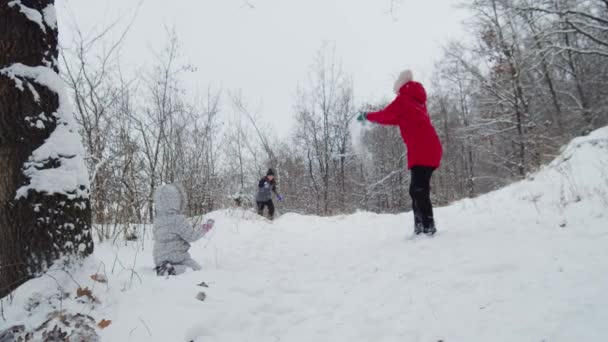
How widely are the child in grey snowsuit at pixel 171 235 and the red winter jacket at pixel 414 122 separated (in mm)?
2491

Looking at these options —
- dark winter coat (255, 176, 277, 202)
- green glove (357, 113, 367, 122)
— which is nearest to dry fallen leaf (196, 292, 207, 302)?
green glove (357, 113, 367, 122)

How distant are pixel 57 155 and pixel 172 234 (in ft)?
4.54

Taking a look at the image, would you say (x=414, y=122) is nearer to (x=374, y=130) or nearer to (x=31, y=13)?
(x=31, y=13)

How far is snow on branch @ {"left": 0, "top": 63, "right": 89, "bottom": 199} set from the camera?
2.03 m

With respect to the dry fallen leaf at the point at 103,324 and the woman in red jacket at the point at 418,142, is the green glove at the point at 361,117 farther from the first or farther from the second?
the dry fallen leaf at the point at 103,324

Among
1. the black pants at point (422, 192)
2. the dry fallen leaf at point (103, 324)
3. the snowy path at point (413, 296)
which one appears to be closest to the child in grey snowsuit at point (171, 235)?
the snowy path at point (413, 296)

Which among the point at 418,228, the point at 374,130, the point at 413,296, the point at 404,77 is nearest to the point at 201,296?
the point at 413,296

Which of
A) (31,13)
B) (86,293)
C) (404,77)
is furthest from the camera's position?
(404,77)

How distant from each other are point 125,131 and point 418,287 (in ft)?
17.0

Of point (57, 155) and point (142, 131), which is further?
point (142, 131)

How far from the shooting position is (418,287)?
7.71 ft

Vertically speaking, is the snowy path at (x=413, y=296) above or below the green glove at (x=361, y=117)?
below

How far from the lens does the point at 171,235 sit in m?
3.24

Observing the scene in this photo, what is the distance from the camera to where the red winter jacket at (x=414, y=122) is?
3.67m
